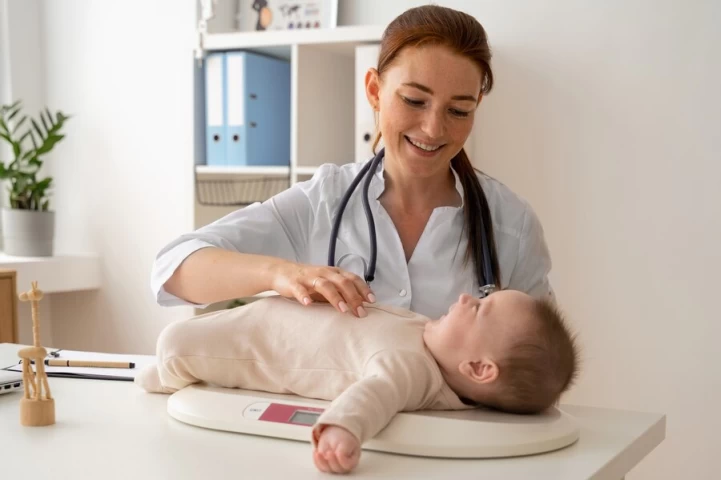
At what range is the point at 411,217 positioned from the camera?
1683 millimetres

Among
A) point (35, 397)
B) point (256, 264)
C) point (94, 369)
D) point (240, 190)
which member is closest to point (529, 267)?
point (256, 264)

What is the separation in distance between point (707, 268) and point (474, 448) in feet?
5.62

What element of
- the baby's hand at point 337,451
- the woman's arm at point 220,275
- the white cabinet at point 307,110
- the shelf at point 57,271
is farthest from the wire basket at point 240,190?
the baby's hand at point 337,451

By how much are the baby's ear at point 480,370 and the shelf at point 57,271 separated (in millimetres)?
2232

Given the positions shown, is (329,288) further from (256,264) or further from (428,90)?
(428,90)

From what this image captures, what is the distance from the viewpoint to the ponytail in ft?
5.19

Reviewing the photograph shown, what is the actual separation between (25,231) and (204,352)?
227 cm

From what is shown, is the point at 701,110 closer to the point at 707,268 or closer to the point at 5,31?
the point at 707,268

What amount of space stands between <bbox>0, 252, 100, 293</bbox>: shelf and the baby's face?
2192mm

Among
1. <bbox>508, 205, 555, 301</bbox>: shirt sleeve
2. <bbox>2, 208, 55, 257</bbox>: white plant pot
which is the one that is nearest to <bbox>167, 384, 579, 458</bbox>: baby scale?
<bbox>508, 205, 555, 301</bbox>: shirt sleeve

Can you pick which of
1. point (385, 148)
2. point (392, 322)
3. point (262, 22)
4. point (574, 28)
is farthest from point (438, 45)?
point (262, 22)

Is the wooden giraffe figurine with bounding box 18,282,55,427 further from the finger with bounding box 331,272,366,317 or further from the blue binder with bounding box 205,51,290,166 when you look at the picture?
the blue binder with bounding box 205,51,290,166

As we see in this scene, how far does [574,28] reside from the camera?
2572 mm

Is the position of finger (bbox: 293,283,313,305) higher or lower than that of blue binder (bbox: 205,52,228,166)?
lower
